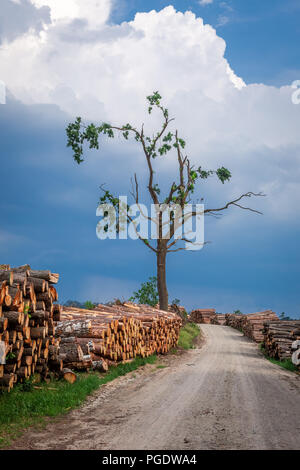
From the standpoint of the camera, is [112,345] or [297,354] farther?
[297,354]

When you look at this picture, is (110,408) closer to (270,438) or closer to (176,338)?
(270,438)

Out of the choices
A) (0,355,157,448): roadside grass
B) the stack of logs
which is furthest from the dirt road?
the stack of logs

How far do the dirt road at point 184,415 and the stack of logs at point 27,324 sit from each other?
5.89 feet

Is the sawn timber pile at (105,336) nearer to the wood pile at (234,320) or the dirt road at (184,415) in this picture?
the dirt road at (184,415)

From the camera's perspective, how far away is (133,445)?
648cm

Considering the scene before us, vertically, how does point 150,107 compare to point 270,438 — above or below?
above

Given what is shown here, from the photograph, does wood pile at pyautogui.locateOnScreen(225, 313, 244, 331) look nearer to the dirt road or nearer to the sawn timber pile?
the sawn timber pile

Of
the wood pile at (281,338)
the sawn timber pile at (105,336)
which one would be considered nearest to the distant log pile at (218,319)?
the wood pile at (281,338)

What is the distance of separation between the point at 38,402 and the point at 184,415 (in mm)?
3269

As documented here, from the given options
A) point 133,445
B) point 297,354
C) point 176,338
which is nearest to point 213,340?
point 176,338

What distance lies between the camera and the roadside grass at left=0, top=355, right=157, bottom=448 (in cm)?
782

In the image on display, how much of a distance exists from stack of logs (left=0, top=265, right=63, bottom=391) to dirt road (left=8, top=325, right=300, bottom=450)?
1795 millimetres

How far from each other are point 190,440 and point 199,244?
25.4 metres

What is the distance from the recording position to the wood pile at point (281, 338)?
1886 cm
